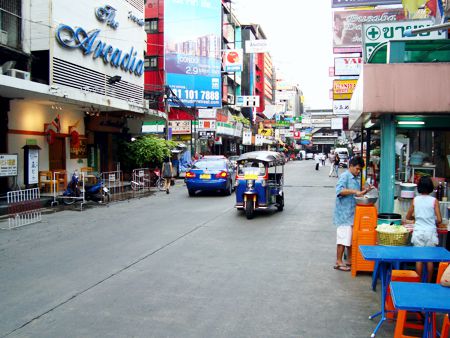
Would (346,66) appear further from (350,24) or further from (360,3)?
(360,3)

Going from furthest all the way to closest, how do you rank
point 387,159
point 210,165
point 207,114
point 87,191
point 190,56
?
point 190,56 → point 207,114 → point 210,165 → point 87,191 → point 387,159

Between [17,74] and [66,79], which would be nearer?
[17,74]

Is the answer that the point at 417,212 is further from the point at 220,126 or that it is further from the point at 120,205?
the point at 220,126

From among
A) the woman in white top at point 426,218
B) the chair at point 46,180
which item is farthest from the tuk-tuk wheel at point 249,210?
the chair at point 46,180

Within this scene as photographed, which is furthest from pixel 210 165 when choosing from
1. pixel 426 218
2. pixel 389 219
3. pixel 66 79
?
pixel 426 218

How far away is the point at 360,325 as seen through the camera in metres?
5.16

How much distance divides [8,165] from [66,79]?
4952 millimetres

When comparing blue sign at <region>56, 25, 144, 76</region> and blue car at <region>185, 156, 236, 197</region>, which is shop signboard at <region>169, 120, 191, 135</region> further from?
blue car at <region>185, 156, 236, 197</region>

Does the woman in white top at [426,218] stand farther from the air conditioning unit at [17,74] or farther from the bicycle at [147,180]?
the bicycle at [147,180]

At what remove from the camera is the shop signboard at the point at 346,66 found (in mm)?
19250

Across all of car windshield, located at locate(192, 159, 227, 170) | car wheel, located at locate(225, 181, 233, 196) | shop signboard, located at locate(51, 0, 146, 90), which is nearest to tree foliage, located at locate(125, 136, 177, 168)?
shop signboard, located at locate(51, 0, 146, 90)

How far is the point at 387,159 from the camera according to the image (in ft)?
24.2

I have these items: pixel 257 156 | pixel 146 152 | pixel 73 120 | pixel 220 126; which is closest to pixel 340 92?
pixel 257 156

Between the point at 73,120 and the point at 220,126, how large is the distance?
2387cm
